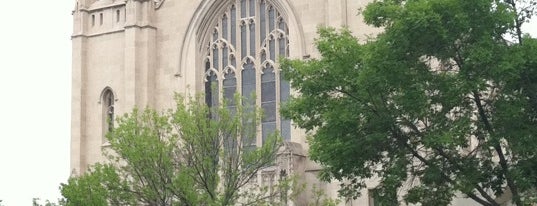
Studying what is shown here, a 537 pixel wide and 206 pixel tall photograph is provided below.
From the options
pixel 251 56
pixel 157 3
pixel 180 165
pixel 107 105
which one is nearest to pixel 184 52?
pixel 157 3

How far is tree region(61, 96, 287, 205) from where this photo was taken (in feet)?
98.0

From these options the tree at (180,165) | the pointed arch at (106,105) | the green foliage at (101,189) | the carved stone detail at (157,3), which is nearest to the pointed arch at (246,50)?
the carved stone detail at (157,3)

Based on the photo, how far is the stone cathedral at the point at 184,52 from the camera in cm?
4291

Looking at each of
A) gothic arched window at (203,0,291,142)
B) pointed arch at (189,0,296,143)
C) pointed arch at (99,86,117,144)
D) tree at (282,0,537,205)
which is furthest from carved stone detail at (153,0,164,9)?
tree at (282,0,537,205)

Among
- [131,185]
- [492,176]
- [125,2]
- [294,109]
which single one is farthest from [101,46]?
[492,176]

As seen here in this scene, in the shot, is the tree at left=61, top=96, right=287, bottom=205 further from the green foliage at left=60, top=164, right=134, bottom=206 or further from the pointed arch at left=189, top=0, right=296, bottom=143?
the pointed arch at left=189, top=0, right=296, bottom=143

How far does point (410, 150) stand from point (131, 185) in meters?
9.00

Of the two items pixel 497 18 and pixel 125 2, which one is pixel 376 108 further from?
pixel 125 2

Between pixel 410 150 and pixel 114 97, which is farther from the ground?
pixel 114 97

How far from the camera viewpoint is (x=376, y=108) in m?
25.4

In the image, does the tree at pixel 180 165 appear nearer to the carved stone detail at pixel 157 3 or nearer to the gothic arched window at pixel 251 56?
the gothic arched window at pixel 251 56

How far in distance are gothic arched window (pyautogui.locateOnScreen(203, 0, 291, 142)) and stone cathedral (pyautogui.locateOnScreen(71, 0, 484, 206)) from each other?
0.04m

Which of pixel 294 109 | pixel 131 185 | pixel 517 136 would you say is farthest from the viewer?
pixel 131 185

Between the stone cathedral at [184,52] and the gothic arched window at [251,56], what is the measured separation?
0.14ft
